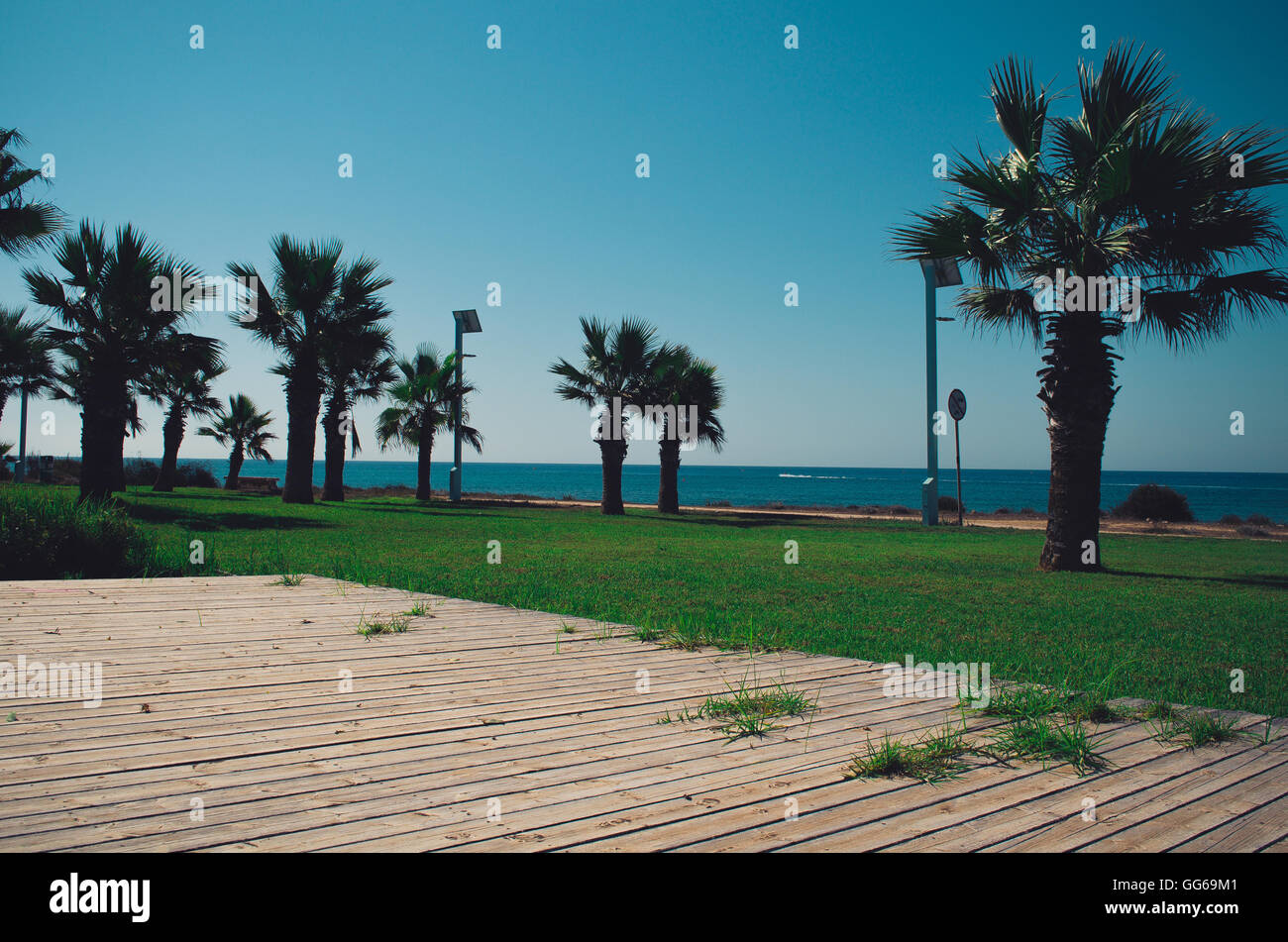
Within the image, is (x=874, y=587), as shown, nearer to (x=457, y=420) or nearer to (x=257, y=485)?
(x=457, y=420)

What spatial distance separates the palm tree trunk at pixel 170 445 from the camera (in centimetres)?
3186

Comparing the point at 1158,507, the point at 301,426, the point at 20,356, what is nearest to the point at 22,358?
the point at 20,356

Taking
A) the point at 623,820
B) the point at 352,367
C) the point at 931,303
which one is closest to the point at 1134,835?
the point at 623,820

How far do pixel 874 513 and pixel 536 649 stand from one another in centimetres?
3577

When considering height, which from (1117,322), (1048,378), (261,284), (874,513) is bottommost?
(874,513)

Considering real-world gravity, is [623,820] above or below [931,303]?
below

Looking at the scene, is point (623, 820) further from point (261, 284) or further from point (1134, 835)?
point (261, 284)

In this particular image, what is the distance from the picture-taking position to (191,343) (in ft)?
61.9

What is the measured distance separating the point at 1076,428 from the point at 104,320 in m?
20.5

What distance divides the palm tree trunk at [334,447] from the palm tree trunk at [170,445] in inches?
254

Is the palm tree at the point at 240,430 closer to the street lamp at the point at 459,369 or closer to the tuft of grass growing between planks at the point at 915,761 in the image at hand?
the street lamp at the point at 459,369

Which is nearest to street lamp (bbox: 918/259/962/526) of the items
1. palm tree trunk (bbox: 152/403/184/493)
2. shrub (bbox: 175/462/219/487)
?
palm tree trunk (bbox: 152/403/184/493)
